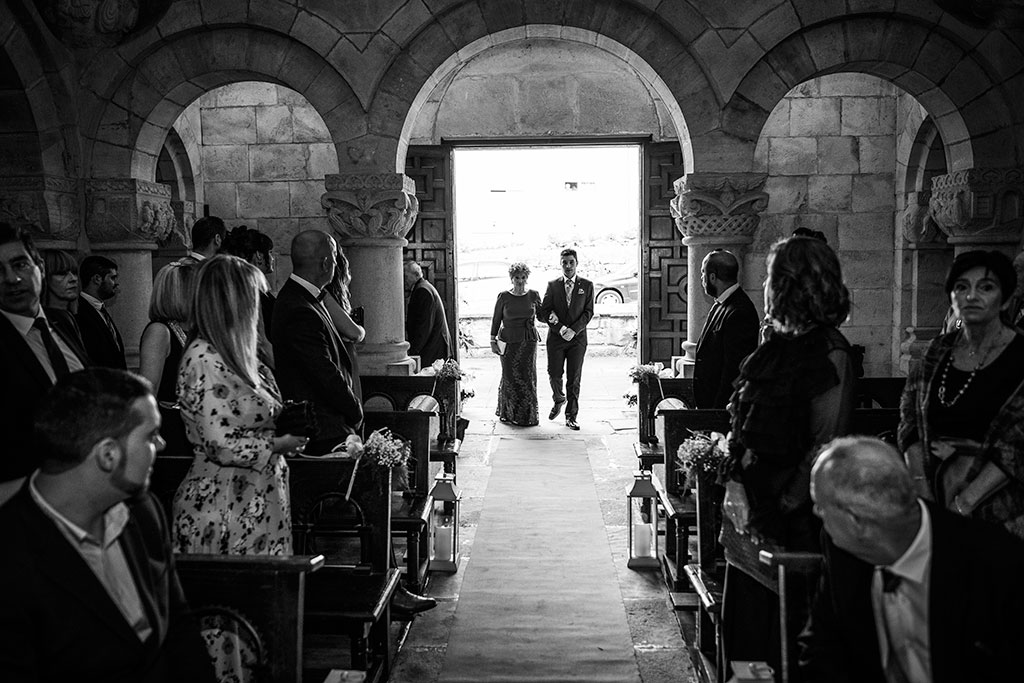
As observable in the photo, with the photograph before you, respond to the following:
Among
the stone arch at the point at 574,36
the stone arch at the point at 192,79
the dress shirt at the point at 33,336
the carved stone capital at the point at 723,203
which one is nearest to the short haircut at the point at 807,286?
the dress shirt at the point at 33,336

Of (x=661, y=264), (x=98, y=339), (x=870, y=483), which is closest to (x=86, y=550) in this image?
(x=870, y=483)

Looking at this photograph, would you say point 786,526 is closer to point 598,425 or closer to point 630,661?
point 630,661

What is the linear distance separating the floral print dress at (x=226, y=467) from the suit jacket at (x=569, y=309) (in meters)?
6.51

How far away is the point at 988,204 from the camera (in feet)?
21.3

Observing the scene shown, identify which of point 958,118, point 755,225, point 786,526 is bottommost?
point 786,526

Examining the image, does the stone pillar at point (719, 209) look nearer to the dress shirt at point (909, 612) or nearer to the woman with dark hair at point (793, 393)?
the woman with dark hair at point (793, 393)

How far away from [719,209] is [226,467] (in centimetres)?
459

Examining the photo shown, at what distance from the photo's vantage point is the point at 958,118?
664 centimetres

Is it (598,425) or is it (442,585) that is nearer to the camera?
(442,585)

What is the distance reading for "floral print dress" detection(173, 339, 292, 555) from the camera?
299 cm

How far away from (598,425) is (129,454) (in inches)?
314

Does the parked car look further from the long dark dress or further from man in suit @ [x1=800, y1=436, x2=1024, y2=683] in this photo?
man in suit @ [x1=800, y1=436, x2=1024, y2=683]

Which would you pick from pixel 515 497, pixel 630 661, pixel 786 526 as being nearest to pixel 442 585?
pixel 630 661

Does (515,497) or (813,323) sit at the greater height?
(813,323)
